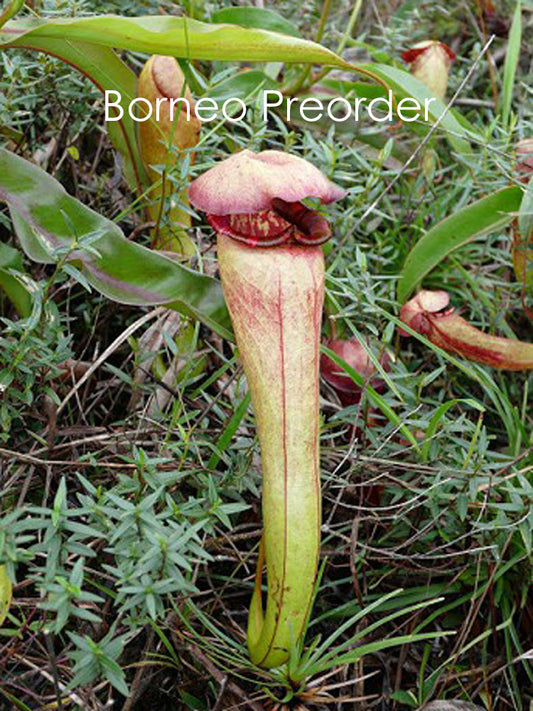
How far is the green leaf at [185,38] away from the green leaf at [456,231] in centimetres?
42

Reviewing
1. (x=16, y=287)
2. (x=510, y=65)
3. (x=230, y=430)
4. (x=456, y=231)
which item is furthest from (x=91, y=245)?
(x=510, y=65)

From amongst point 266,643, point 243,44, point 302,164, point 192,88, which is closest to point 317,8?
point 192,88

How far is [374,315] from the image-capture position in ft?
4.84

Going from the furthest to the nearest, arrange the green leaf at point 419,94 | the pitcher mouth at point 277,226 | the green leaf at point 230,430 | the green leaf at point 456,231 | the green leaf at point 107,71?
the green leaf at point 419,94 < the green leaf at point 456,231 < the green leaf at point 107,71 < the green leaf at point 230,430 < the pitcher mouth at point 277,226

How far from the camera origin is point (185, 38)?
1213mm

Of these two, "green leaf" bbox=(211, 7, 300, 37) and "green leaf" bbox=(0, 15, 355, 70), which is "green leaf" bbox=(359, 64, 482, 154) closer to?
"green leaf" bbox=(211, 7, 300, 37)

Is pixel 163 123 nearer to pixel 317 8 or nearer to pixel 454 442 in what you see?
pixel 454 442

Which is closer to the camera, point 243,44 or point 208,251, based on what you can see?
point 243,44

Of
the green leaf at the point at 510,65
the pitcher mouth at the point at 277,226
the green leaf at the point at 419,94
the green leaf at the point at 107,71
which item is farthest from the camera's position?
the green leaf at the point at 510,65

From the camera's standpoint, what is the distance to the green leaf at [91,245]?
118 cm

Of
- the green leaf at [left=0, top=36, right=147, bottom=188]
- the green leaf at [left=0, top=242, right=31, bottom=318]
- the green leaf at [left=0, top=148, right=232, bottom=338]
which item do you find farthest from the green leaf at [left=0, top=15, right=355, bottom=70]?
the green leaf at [left=0, top=242, right=31, bottom=318]

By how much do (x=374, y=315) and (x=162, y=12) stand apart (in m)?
0.86

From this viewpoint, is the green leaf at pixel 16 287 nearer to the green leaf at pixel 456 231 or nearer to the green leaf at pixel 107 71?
the green leaf at pixel 107 71

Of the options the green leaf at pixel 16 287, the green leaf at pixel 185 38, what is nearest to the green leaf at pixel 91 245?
the green leaf at pixel 16 287
